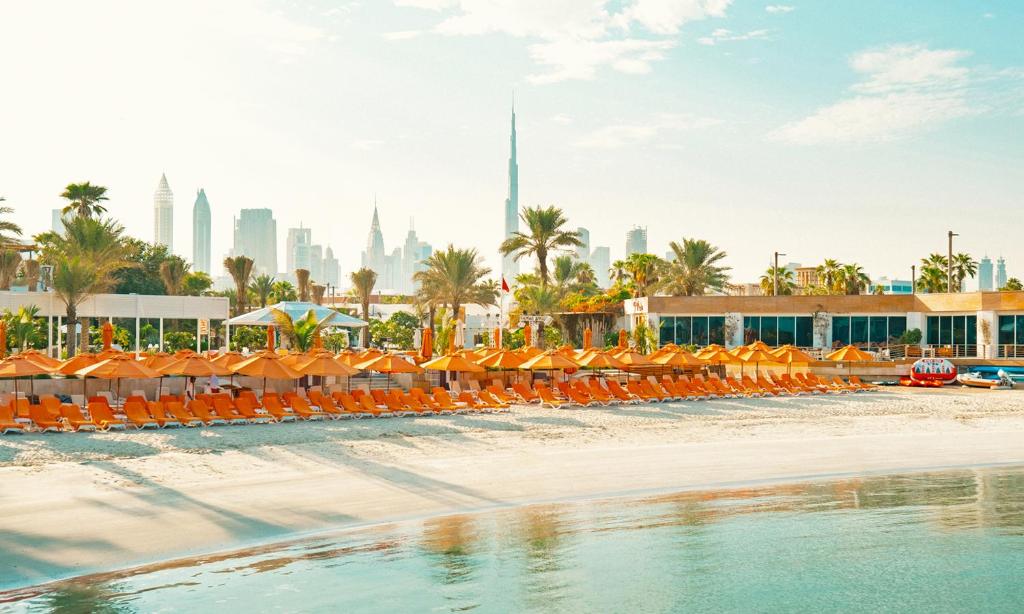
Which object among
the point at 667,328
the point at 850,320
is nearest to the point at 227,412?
the point at 667,328

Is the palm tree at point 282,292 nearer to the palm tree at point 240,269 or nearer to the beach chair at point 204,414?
the palm tree at point 240,269

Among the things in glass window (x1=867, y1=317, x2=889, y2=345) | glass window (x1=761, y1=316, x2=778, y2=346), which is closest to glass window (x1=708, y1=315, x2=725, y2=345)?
glass window (x1=761, y1=316, x2=778, y2=346)

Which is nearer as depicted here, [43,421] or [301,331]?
[43,421]

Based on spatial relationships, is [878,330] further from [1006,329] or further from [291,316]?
[291,316]

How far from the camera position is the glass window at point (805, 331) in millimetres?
44906

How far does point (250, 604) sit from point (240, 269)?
1977 inches

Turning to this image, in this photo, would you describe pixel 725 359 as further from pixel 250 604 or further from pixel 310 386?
pixel 250 604

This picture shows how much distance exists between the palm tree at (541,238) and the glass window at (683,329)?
6.94 m

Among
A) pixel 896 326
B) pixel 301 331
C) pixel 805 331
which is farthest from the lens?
pixel 805 331

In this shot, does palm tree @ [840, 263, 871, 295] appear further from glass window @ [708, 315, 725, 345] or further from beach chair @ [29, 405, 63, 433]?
beach chair @ [29, 405, 63, 433]

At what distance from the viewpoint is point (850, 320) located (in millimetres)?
44312

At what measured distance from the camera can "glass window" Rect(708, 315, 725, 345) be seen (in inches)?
1820

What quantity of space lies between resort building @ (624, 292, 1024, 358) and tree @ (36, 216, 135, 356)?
24.5 meters

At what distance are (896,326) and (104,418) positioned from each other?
35.2 metres
